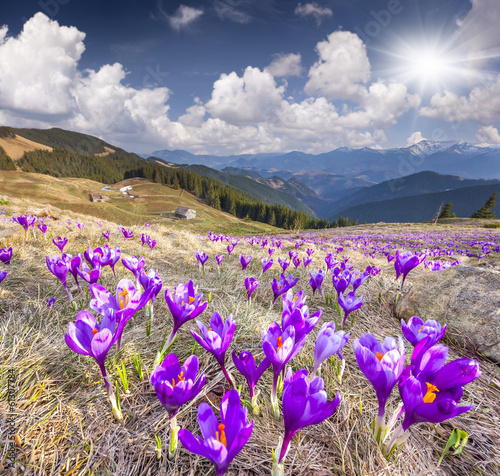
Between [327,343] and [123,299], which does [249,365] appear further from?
[123,299]

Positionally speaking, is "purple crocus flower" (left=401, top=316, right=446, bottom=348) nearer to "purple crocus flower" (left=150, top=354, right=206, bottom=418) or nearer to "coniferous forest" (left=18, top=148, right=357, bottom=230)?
"purple crocus flower" (left=150, top=354, right=206, bottom=418)

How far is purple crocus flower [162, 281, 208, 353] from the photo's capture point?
1.81 meters

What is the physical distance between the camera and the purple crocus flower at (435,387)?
41.9 inches

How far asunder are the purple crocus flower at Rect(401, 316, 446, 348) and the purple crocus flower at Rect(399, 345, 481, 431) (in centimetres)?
29

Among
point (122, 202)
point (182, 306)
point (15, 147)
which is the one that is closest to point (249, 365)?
Result: point (182, 306)

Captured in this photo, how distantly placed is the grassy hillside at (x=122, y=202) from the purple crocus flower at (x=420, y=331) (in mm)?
39185

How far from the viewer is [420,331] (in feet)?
5.73

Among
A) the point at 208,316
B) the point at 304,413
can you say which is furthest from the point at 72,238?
the point at 304,413

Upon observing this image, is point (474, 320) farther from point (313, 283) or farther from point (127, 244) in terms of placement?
point (127, 244)

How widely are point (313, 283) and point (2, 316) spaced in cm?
350

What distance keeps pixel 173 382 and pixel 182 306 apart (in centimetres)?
58

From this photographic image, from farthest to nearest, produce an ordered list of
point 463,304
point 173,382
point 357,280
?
point 357,280 → point 463,304 → point 173,382

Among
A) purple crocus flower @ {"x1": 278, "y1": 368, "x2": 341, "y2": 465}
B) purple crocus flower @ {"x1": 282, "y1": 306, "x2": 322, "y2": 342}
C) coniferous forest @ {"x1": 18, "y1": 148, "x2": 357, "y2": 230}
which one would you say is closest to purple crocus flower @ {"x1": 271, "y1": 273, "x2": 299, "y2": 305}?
purple crocus flower @ {"x1": 282, "y1": 306, "x2": 322, "y2": 342}

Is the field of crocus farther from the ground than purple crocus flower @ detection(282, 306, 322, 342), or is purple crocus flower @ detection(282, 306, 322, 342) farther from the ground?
purple crocus flower @ detection(282, 306, 322, 342)
